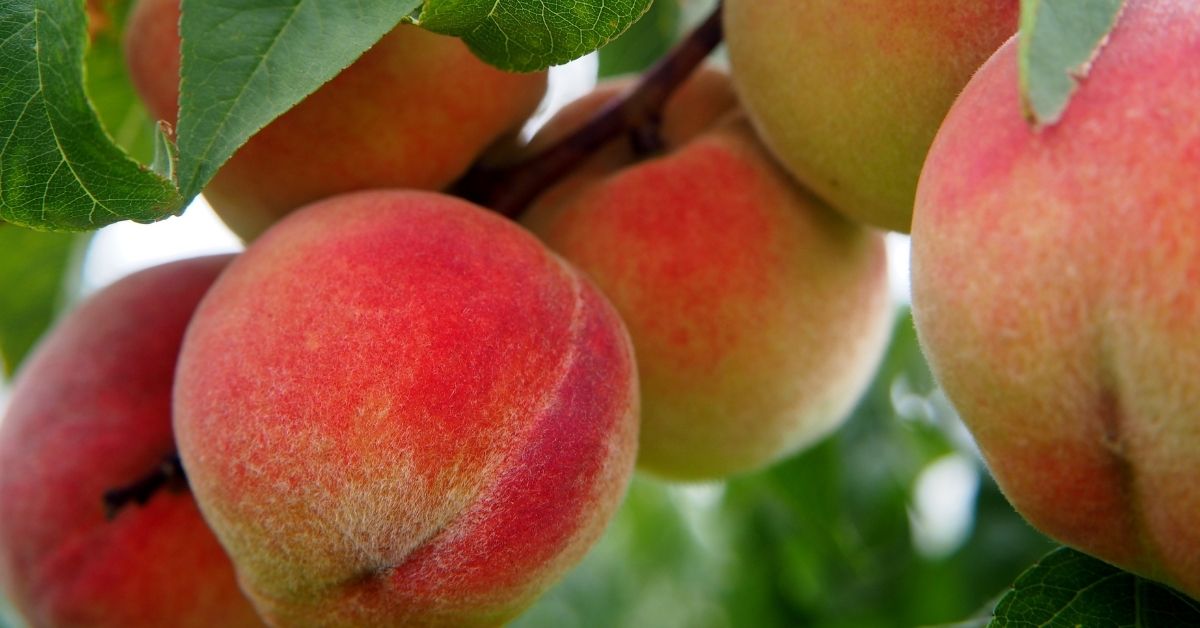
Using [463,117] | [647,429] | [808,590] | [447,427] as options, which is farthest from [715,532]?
[447,427]

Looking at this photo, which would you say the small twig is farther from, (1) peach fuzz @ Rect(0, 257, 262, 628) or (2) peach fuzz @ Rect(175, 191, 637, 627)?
(2) peach fuzz @ Rect(175, 191, 637, 627)

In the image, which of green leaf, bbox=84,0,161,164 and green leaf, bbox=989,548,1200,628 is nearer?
green leaf, bbox=989,548,1200,628

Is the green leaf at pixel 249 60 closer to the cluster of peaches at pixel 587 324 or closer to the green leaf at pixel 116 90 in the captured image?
the cluster of peaches at pixel 587 324

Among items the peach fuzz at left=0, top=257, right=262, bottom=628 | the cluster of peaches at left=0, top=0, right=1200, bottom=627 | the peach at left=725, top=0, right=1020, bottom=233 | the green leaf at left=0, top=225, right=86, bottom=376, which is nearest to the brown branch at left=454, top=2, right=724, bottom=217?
the cluster of peaches at left=0, top=0, right=1200, bottom=627

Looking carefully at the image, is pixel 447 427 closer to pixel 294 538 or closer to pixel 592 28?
pixel 294 538

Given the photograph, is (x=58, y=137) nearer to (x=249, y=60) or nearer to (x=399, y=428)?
(x=249, y=60)

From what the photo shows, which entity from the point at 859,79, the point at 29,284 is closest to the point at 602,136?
the point at 859,79

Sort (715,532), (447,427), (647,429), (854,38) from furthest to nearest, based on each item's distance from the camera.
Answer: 1. (715,532)
2. (647,429)
3. (854,38)
4. (447,427)
